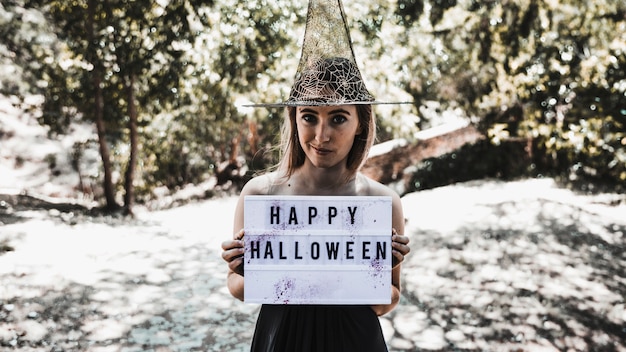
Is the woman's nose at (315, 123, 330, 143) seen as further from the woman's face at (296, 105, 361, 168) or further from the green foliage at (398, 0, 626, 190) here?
the green foliage at (398, 0, 626, 190)

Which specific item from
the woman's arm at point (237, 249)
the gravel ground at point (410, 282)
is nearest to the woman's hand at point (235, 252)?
the woman's arm at point (237, 249)

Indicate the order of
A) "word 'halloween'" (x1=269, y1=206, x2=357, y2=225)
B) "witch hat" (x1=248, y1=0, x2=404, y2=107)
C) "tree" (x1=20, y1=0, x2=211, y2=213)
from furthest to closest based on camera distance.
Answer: "tree" (x1=20, y1=0, x2=211, y2=213)
"witch hat" (x1=248, y1=0, x2=404, y2=107)
"word 'halloween'" (x1=269, y1=206, x2=357, y2=225)

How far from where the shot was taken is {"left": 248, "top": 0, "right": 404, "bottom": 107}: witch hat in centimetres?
145

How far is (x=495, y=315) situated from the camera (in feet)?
14.1

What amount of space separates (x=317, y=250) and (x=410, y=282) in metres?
3.87

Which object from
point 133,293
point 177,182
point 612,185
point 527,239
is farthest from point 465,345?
point 177,182

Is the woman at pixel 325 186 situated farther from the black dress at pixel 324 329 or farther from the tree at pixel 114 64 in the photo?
the tree at pixel 114 64

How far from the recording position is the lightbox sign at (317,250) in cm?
133

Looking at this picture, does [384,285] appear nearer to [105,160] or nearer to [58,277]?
[58,277]

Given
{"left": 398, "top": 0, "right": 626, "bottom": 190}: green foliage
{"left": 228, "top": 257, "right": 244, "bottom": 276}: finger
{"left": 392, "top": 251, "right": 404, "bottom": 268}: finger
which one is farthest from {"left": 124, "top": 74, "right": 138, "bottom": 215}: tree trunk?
{"left": 392, "top": 251, "right": 404, "bottom": 268}: finger

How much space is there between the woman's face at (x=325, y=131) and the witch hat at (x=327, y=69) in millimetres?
33

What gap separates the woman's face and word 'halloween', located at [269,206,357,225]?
195mm

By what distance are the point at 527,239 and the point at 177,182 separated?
6616 mm

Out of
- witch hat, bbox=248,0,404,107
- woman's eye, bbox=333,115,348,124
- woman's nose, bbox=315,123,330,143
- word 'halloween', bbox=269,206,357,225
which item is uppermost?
witch hat, bbox=248,0,404,107
